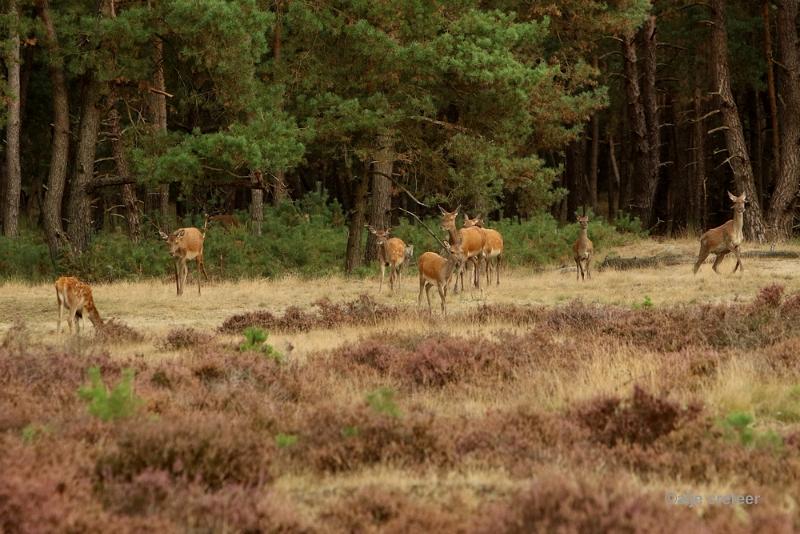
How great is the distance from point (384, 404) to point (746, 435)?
266cm

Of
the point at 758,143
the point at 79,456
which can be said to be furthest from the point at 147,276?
the point at 758,143

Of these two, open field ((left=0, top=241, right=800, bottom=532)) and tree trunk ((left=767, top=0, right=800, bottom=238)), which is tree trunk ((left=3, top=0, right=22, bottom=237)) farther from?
tree trunk ((left=767, top=0, right=800, bottom=238))

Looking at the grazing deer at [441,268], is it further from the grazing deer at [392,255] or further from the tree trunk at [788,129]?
the tree trunk at [788,129]

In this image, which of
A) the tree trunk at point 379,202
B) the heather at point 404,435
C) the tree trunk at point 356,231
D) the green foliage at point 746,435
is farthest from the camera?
the tree trunk at point 379,202

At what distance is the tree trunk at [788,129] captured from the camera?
3053 centimetres

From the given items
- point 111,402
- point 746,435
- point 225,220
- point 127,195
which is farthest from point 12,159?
point 746,435

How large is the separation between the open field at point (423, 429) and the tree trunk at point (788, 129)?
1692cm

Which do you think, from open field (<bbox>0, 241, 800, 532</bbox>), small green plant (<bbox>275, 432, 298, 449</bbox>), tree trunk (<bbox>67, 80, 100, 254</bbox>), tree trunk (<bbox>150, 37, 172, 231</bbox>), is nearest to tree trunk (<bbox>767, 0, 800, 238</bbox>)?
open field (<bbox>0, 241, 800, 532</bbox>)

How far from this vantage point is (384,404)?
8.27 metres

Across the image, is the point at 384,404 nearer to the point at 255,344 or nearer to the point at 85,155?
the point at 255,344

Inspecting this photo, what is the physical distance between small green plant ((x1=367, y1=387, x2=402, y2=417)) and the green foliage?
8.01 ft

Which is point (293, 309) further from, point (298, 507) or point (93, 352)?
point (298, 507)

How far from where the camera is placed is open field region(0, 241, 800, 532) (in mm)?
6078

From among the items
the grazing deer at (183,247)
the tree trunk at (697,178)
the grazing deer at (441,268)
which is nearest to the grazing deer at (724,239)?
the grazing deer at (441,268)
